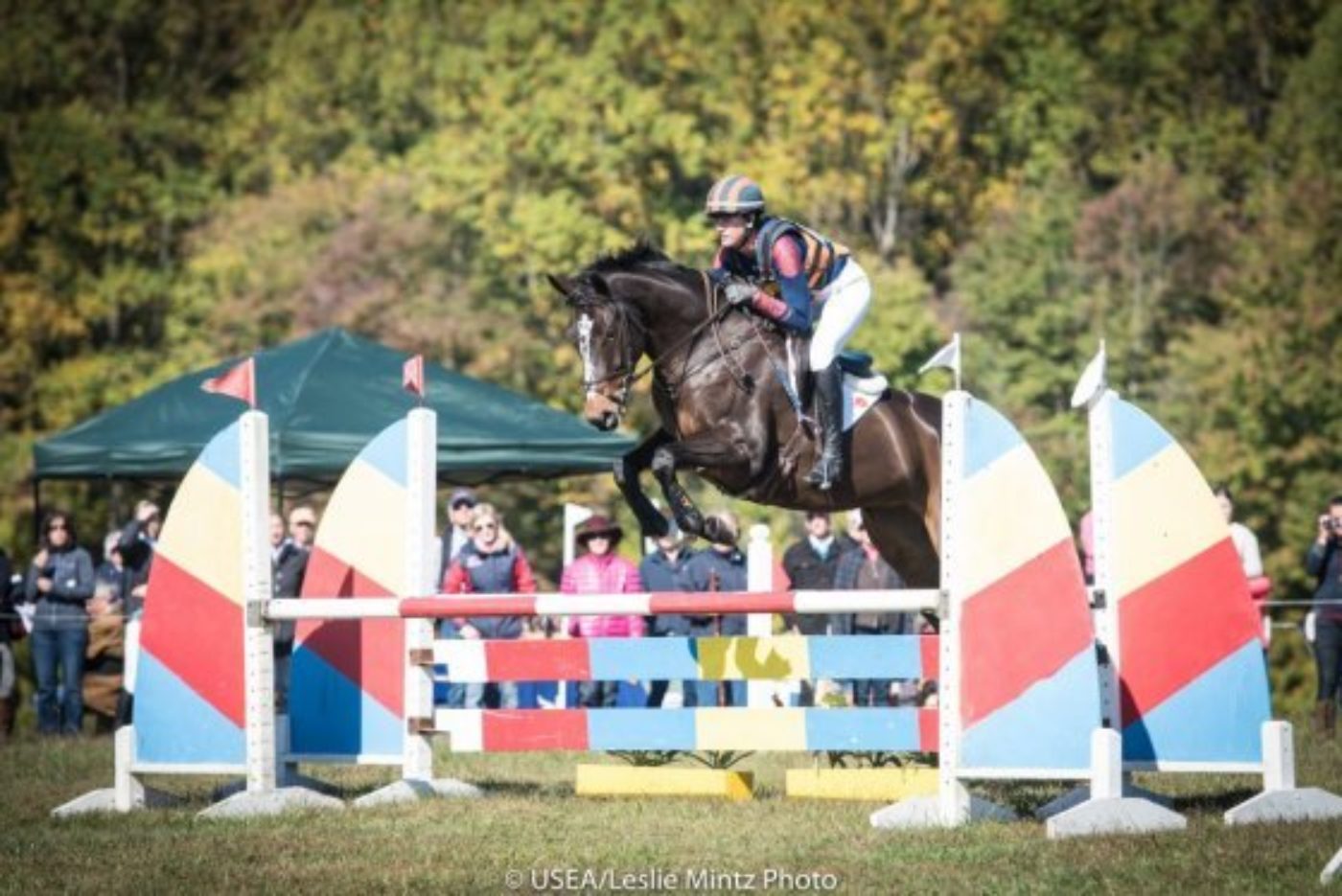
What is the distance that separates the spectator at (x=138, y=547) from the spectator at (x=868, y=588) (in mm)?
5084

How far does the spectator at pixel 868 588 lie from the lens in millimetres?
15227

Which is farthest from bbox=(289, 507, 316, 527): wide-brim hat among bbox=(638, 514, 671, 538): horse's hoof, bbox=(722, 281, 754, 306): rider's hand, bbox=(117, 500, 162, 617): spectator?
bbox=(722, 281, 754, 306): rider's hand

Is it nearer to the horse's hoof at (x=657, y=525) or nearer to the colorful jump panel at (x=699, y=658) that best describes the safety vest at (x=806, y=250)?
the horse's hoof at (x=657, y=525)

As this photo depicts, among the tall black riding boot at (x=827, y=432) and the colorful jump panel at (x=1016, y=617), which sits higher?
the tall black riding boot at (x=827, y=432)

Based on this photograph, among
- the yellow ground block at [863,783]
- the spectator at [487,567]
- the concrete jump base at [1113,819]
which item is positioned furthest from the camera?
the spectator at [487,567]

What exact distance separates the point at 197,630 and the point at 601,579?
18.0ft

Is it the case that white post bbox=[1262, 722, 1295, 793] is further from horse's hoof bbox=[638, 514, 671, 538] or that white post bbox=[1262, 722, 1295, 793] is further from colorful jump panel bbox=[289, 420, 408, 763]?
colorful jump panel bbox=[289, 420, 408, 763]

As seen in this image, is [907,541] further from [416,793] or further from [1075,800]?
[416,793]

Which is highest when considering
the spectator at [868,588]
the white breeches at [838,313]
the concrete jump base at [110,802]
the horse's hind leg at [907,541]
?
the white breeches at [838,313]

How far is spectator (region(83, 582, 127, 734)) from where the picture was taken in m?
17.3

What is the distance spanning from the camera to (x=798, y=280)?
32.8 ft

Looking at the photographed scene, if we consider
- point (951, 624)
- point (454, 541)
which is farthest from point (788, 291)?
point (454, 541)

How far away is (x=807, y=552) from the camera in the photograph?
53.1ft

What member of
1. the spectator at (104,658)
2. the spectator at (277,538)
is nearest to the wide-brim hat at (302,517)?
the spectator at (277,538)
